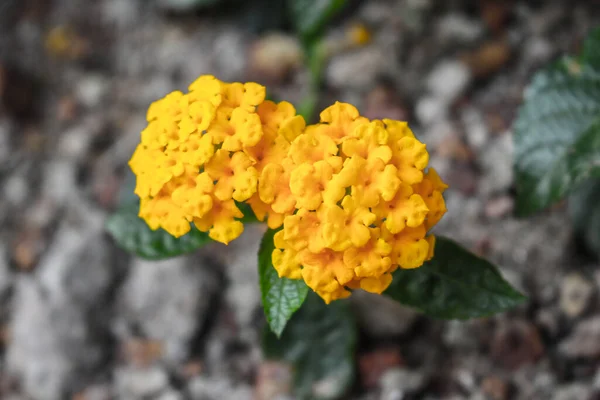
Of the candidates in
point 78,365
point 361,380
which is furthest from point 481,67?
point 78,365

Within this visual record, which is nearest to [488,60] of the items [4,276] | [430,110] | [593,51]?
[430,110]

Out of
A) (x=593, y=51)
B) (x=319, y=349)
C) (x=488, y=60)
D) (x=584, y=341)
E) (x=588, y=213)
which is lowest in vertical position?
(x=319, y=349)

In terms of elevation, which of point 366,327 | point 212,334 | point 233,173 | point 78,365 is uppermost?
point 233,173

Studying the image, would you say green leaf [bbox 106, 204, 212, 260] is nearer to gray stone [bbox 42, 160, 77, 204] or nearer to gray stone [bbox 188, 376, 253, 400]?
gray stone [bbox 188, 376, 253, 400]

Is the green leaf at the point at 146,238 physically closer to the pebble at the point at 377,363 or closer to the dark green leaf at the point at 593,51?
the pebble at the point at 377,363

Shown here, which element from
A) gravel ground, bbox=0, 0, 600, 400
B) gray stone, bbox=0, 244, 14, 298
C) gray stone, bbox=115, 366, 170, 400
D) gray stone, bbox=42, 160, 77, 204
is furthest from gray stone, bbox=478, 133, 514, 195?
gray stone, bbox=0, 244, 14, 298

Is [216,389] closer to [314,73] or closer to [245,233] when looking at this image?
[245,233]

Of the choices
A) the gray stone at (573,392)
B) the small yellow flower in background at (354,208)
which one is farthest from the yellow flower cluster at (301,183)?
the gray stone at (573,392)

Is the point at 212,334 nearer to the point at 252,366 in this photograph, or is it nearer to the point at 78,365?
the point at 252,366
